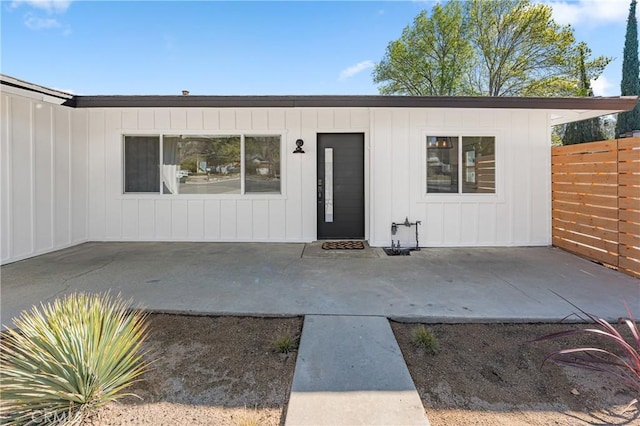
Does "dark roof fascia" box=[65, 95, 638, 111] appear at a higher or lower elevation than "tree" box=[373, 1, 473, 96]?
lower

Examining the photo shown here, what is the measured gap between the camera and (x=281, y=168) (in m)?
6.66

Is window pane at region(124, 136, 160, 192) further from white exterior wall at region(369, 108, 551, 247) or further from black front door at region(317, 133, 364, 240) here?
white exterior wall at region(369, 108, 551, 247)

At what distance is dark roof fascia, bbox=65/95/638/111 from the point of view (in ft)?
17.3

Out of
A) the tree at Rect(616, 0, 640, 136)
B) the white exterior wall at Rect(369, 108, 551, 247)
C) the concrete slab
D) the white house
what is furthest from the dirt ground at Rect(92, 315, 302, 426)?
the tree at Rect(616, 0, 640, 136)

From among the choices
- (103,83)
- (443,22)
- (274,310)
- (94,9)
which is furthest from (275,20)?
(443,22)

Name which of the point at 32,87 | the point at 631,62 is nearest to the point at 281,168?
the point at 32,87

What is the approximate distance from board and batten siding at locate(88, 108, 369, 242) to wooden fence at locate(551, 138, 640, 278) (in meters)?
3.68

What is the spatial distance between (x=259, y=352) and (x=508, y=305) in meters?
2.54

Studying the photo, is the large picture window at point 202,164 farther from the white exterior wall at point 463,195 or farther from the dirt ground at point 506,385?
the dirt ground at point 506,385

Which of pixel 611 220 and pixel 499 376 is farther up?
pixel 611 220

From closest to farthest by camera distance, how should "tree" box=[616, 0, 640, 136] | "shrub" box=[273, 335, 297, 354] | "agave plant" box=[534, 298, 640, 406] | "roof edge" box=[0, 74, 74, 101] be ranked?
"agave plant" box=[534, 298, 640, 406] → "shrub" box=[273, 335, 297, 354] → "roof edge" box=[0, 74, 74, 101] → "tree" box=[616, 0, 640, 136]

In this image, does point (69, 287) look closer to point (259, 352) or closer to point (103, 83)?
point (259, 352)

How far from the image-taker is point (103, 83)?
11.3 m

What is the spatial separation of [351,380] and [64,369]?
5.55 ft
